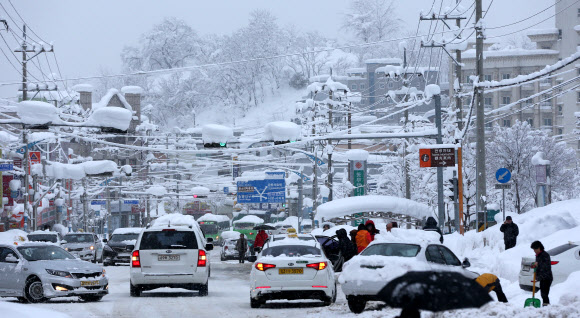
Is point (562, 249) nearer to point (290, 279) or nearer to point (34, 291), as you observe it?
point (290, 279)

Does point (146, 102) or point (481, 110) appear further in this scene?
point (146, 102)

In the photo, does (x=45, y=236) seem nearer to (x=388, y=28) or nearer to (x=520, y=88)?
(x=520, y=88)

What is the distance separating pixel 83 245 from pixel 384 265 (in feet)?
86.4

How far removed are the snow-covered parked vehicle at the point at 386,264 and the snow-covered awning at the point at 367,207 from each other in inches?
871

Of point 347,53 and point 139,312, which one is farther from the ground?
point 347,53

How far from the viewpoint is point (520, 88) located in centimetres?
12506

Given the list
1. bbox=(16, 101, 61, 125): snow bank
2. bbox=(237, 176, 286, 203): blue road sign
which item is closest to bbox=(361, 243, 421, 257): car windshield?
bbox=(16, 101, 61, 125): snow bank

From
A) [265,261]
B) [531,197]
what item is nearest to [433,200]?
[531,197]

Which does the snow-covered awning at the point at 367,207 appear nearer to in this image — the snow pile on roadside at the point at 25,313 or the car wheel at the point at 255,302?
the car wheel at the point at 255,302

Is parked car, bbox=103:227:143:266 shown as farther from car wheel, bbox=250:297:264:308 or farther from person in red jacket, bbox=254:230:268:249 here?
car wheel, bbox=250:297:264:308

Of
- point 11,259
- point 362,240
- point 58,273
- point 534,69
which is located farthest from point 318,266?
point 534,69

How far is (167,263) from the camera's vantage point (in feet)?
71.6

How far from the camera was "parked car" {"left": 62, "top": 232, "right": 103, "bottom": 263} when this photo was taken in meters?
40.6

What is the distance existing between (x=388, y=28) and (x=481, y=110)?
135 m
